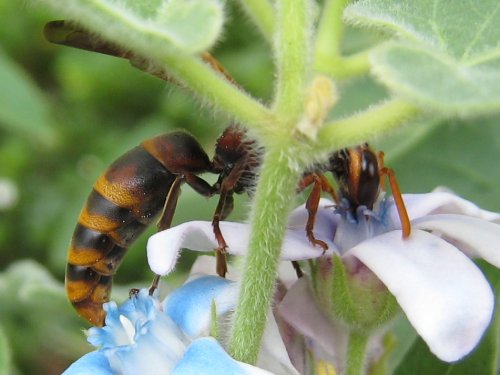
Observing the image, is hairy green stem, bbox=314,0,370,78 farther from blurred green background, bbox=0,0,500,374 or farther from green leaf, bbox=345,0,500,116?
blurred green background, bbox=0,0,500,374

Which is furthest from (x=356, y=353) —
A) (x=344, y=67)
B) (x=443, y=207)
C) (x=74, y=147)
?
(x=74, y=147)

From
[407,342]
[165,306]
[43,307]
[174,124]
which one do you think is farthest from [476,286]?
[174,124]

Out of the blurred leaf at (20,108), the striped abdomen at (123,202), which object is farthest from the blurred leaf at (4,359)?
the blurred leaf at (20,108)

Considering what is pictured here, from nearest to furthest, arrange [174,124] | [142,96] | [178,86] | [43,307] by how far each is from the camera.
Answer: [178,86]
[43,307]
[174,124]
[142,96]

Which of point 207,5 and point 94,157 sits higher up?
point 207,5

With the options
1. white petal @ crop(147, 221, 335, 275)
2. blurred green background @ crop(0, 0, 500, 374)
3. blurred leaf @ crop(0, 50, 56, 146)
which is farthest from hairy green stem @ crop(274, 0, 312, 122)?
blurred leaf @ crop(0, 50, 56, 146)

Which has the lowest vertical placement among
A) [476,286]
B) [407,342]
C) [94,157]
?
[94,157]

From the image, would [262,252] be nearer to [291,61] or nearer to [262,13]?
[291,61]

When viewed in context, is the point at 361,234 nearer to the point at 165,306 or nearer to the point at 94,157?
the point at 165,306
